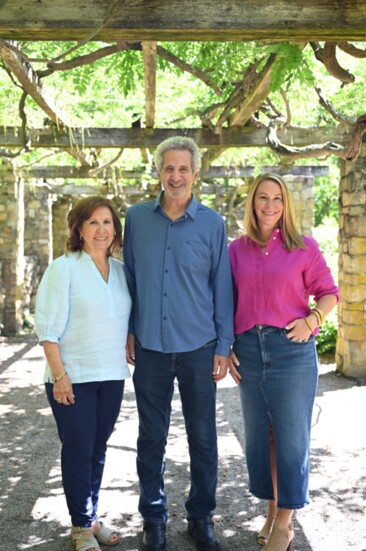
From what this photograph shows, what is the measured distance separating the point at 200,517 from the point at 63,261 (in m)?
1.40

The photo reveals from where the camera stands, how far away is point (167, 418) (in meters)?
3.34

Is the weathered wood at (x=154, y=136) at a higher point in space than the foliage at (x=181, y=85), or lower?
lower

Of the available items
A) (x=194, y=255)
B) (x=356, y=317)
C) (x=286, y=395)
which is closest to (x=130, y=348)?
(x=194, y=255)

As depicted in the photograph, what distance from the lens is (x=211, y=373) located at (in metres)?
3.24

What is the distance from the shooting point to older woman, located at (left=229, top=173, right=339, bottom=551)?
3.10 m

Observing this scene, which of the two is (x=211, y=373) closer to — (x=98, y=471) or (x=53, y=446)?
(x=98, y=471)

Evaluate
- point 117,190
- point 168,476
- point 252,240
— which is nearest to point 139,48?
point 252,240

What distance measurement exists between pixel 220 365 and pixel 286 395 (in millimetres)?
348

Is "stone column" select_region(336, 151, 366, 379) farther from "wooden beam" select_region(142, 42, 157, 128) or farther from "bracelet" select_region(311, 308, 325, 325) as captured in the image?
"bracelet" select_region(311, 308, 325, 325)

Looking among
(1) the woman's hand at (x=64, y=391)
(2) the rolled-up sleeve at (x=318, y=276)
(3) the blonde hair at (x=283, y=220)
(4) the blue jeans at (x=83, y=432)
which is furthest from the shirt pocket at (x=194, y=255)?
(1) the woman's hand at (x=64, y=391)

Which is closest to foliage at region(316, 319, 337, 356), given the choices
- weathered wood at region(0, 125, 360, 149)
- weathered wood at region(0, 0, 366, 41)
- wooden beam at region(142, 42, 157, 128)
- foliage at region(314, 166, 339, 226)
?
weathered wood at region(0, 125, 360, 149)

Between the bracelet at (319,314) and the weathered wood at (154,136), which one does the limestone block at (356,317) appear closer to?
the weathered wood at (154,136)

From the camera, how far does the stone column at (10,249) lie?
11.4 meters

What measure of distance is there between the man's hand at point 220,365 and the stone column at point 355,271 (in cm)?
459
